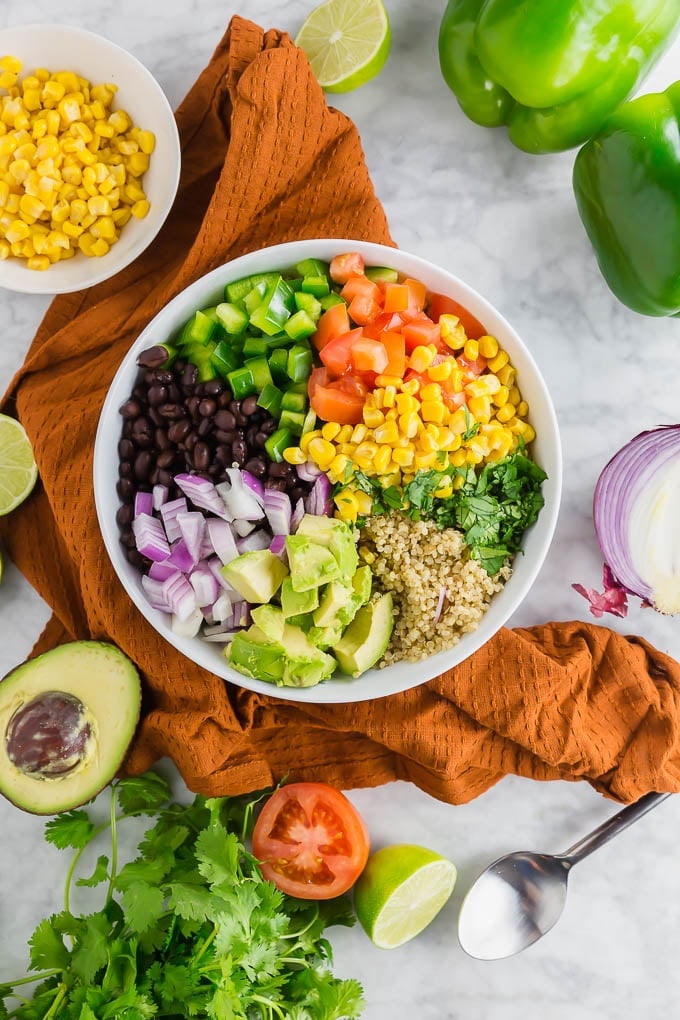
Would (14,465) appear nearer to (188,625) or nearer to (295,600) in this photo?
(188,625)

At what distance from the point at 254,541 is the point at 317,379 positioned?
0.51m

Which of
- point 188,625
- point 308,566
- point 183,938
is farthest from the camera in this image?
point 183,938

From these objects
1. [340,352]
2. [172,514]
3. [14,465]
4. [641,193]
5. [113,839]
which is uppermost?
[641,193]

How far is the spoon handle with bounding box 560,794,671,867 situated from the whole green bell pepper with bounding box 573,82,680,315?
1.62 metres

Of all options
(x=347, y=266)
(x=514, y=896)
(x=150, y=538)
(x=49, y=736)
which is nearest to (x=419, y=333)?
(x=347, y=266)

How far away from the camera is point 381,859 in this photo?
9.90 ft

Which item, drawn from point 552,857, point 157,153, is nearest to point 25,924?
point 552,857

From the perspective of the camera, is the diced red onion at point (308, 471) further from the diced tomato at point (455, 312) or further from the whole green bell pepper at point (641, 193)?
the whole green bell pepper at point (641, 193)

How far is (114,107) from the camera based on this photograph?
9.75ft

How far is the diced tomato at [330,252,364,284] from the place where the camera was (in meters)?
2.67

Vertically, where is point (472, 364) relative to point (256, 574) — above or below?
above

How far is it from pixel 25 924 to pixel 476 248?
2845mm

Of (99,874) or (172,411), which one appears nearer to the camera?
(172,411)

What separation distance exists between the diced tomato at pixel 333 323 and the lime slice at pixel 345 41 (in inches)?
34.7
